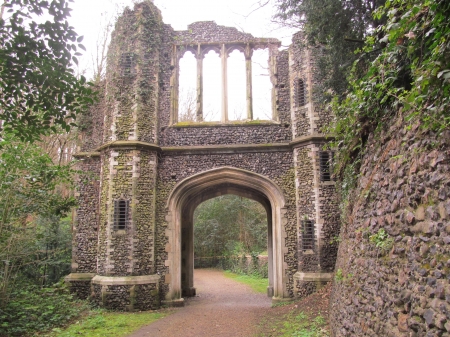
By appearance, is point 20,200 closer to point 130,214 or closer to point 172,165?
point 130,214

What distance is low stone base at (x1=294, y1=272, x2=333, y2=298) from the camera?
974cm

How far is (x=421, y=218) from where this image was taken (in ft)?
10.3

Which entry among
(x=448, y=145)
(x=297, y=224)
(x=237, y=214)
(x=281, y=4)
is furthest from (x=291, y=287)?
(x=237, y=214)

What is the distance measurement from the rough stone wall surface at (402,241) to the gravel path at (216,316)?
319cm

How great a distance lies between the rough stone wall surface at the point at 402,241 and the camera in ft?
9.18

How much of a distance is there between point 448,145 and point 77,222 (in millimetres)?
10802

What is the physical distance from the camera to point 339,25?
24.7 feet

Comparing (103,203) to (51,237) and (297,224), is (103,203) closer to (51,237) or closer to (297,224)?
(51,237)

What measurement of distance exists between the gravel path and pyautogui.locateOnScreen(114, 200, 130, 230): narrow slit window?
2.71 m

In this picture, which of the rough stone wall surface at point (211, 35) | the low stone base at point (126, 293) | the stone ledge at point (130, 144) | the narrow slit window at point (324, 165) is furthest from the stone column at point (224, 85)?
the low stone base at point (126, 293)

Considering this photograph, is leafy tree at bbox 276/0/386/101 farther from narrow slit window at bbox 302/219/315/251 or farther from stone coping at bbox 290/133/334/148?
narrow slit window at bbox 302/219/315/251

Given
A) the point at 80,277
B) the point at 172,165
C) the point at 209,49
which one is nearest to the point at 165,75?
the point at 209,49

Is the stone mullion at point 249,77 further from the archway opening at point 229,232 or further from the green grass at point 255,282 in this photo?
the archway opening at point 229,232

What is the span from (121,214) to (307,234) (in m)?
5.12
